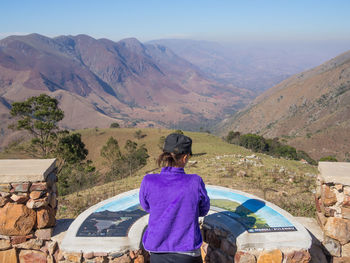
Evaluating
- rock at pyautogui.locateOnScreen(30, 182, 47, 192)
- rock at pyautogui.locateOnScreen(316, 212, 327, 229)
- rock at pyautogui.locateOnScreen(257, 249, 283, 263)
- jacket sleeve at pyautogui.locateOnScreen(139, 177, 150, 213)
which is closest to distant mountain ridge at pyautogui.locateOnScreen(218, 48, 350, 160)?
rock at pyautogui.locateOnScreen(316, 212, 327, 229)

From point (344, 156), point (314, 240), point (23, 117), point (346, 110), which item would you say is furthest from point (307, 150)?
point (314, 240)

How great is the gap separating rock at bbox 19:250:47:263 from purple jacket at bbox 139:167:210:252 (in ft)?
10.2

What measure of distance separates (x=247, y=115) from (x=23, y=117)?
124 meters

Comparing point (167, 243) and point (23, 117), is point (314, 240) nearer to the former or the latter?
point (167, 243)

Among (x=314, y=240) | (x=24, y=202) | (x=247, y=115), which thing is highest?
(x=24, y=202)

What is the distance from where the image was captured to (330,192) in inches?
216

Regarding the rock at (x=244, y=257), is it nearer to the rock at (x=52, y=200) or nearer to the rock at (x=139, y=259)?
the rock at (x=139, y=259)

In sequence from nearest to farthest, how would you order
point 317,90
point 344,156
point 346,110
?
point 344,156, point 346,110, point 317,90

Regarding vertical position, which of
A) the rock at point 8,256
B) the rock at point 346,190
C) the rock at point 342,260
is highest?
the rock at point 346,190

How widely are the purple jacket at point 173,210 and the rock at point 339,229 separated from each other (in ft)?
11.0

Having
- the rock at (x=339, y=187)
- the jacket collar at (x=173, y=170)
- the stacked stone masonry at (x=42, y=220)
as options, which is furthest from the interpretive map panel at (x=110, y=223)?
the rock at (x=339, y=187)

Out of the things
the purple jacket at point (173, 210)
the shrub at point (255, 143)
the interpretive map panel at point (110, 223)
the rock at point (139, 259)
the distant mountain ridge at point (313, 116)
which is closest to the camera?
the purple jacket at point (173, 210)

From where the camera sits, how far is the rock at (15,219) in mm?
5309

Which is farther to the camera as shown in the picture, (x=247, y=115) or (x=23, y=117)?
(x=247, y=115)
